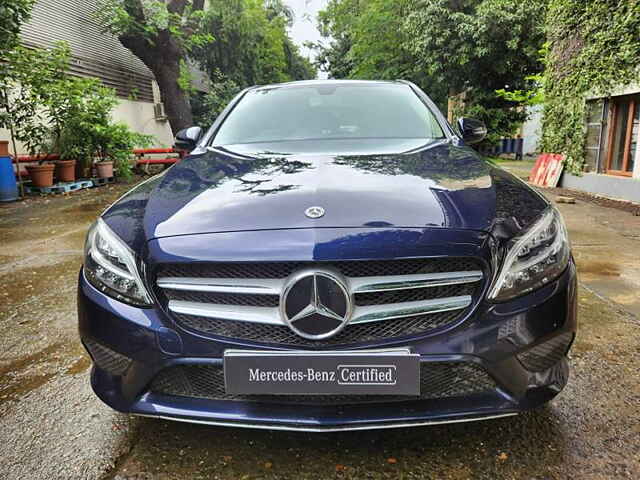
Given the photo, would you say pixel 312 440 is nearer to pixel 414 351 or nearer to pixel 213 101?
pixel 414 351

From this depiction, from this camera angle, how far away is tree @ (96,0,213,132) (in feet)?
41.4

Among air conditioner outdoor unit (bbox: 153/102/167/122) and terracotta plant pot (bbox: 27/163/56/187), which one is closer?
terracotta plant pot (bbox: 27/163/56/187)

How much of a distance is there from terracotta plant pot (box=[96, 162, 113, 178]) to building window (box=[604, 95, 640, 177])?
903 centimetres

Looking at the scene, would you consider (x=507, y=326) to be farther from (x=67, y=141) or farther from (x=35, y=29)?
(x=35, y=29)

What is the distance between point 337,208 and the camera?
1.62 metres

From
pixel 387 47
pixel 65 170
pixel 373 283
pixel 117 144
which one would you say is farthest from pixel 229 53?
pixel 373 283

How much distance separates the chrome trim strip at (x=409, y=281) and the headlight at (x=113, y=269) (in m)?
0.64

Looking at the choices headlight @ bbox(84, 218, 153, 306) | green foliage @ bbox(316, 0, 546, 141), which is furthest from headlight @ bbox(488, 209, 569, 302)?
green foliage @ bbox(316, 0, 546, 141)

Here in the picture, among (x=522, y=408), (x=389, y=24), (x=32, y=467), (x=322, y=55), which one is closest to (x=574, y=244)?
(x=522, y=408)

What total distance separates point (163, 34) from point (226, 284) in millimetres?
13615

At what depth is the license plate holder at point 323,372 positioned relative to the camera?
4.64 feet

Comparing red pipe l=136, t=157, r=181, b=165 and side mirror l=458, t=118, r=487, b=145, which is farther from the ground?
side mirror l=458, t=118, r=487, b=145

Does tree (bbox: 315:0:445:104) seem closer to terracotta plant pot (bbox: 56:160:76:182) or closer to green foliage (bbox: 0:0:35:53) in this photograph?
terracotta plant pot (bbox: 56:160:76:182)

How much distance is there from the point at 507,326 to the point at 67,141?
9.53 m
